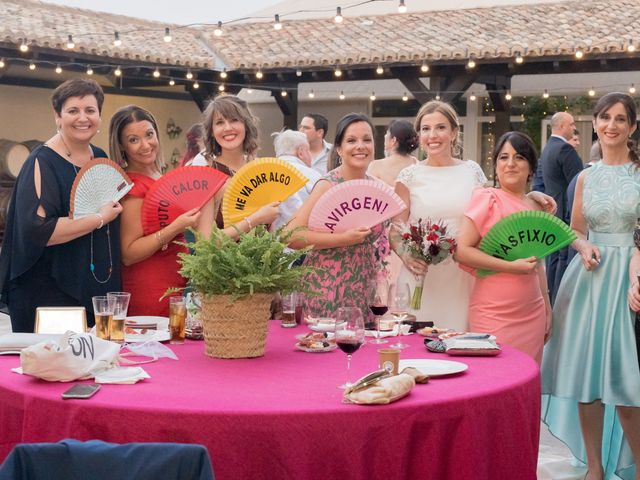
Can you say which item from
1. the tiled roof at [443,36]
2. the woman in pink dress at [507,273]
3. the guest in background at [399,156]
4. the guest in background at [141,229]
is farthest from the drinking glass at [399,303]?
the tiled roof at [443,36]

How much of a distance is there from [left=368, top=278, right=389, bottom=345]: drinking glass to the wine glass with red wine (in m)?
0.37

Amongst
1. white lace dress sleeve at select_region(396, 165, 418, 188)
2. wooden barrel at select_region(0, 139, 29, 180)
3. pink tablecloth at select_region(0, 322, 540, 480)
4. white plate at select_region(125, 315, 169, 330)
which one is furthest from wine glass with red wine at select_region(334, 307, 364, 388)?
wooden barrel at select_region(0, 139, 29, 180)

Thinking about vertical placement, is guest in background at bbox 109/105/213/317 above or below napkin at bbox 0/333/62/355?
above

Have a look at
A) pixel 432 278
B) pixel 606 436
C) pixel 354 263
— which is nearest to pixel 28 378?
pixel 354 263

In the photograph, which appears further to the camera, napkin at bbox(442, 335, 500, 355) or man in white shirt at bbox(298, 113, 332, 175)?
man in white shirt at bbox(298, 113, 332, 175)

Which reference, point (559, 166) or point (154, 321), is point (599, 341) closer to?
point (154, 321)

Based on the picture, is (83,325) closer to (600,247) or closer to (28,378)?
(28,378)

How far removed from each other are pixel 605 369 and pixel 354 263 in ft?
3.76

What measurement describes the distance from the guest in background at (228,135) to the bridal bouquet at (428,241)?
833 mm

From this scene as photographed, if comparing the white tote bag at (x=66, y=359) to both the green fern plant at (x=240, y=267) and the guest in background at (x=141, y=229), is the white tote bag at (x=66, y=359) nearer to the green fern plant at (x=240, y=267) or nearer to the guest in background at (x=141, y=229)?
the green fern plant at (x=240, y=267)

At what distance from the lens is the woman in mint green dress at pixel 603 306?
3.96 meters

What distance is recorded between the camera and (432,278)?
416 centimetres

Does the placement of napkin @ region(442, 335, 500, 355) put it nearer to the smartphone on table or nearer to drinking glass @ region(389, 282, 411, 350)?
drinking glass @ region(389, 282, 411, 350)

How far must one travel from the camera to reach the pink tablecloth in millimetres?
2250
